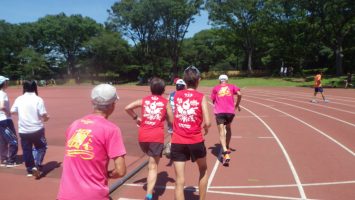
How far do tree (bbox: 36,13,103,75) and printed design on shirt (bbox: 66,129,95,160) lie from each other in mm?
74308

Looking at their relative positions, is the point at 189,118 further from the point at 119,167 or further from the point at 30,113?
the point at 30,113

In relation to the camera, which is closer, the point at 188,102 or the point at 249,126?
the point at 188,102

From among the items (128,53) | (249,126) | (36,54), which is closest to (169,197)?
(249,126)

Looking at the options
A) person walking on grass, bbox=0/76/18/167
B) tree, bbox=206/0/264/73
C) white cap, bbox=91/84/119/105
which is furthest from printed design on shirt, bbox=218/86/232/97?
tree, bbox=206/0/264/73

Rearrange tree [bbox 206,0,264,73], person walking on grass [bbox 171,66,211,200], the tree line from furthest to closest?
1. tree [bbox 206,0,264,73]
2. the tree line
3. person walking on grass [bbox 171,66,211,200]

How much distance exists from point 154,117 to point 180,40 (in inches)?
2137

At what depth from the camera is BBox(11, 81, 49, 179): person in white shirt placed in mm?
6961

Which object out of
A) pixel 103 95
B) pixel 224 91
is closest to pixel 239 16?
pixel 224 91

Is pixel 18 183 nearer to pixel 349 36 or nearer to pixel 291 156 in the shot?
pixel 291 156

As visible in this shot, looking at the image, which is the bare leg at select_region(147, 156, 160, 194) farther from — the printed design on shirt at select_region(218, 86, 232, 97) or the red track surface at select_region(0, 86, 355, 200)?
the printed design on shirt at select_region(218, 86, 232, 97)

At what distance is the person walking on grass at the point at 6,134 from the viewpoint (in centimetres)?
757

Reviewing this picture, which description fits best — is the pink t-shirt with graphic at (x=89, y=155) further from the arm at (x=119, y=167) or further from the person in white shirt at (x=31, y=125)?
the person in white shirt at (x=31, y=125)

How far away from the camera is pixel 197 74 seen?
17.2 ft

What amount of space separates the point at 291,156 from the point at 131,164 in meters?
3.66
